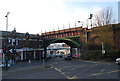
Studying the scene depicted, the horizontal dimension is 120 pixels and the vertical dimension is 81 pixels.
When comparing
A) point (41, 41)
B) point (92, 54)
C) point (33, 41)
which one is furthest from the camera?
point (41, 41)

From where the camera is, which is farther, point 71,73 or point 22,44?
point 22,44

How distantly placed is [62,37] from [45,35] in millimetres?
9290

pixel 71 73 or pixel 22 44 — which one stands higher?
pixel 22 44

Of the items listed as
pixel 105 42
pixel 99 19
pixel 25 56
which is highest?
pixel 99 19

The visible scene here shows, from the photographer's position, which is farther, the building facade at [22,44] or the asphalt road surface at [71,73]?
the building facade at [22,44]

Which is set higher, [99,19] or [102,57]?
[99,19]

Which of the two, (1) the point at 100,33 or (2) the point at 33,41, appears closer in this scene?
(1) the point at 100,33

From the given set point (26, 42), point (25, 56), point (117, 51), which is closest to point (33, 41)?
point (26, 42)

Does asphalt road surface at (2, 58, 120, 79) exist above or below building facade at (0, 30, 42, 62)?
below

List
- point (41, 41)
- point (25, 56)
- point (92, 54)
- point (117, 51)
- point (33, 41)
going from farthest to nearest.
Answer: point (41, 41) → point (33, 41) → point (25, 56) → point (92, 54) → point (117, 51)

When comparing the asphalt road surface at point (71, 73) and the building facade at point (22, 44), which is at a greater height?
the building facade at point (22, 44)

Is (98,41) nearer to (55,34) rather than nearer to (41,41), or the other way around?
(55,34)

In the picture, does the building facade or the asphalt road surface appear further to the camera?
the building facade

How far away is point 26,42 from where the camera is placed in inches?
1821
